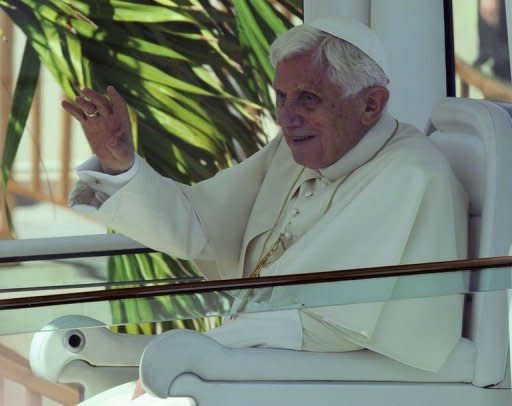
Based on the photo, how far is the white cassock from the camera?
278 cm

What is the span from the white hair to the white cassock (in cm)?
9

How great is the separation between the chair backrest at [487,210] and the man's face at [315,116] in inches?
8.8

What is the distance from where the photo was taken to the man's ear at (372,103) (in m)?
3.07

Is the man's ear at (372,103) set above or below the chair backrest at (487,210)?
above

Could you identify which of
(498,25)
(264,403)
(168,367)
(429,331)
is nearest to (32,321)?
(168,367)

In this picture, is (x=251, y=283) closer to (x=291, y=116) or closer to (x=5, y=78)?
(x=291, y=116)

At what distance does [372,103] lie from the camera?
3.07 meters

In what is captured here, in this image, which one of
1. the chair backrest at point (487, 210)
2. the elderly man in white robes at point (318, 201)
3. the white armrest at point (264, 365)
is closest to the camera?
the white armrest at point (264, 365)

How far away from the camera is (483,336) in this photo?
274 cm

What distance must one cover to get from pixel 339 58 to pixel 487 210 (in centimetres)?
52

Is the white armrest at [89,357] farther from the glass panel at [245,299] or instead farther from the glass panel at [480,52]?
the glass panel at [480,52]

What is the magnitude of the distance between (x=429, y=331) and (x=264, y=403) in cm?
36

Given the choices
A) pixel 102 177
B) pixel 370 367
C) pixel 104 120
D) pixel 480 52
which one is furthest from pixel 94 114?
pixel 480 52

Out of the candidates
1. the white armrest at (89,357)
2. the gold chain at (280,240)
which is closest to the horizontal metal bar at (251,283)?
the white armrest at (89,357)
